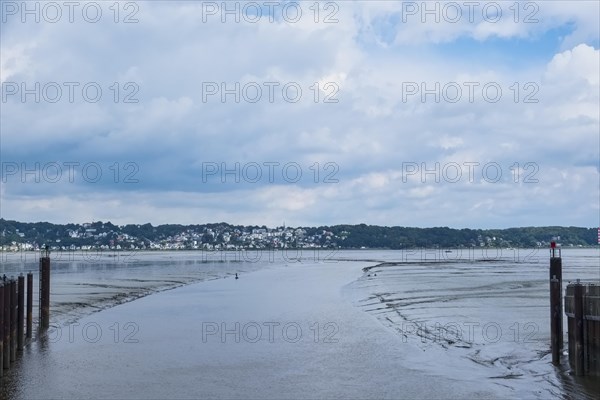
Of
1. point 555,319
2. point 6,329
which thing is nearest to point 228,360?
point 6,329

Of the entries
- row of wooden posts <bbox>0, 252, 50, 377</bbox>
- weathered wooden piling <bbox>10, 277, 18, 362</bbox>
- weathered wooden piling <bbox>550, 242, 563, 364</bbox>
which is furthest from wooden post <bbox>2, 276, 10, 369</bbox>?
weathered wooden piling <bbox>550, 242, 563, 364</bbox>

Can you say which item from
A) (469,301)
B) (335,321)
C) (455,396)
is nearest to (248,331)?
(335,321)

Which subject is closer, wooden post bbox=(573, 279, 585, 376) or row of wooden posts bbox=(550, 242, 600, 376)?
row of wooden posts bbox=(550, 242, 600, 376)

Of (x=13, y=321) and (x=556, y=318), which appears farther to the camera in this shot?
(x=13, y=321)

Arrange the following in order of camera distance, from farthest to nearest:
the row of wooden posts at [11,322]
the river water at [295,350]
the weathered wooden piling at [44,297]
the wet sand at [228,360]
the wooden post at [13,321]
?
the weathered wooden piling at [44,297], the wooden post at [13,321], the row of wooden posts at [11,322], the river water at [295,350], the wet sand at [228,360]

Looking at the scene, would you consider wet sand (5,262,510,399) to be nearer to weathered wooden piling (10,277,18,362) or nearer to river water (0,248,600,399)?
river water (0,248,600,399)

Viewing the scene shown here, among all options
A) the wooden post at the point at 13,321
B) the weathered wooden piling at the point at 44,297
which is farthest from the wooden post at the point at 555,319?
the weathered wooden piling at the point at 44,297

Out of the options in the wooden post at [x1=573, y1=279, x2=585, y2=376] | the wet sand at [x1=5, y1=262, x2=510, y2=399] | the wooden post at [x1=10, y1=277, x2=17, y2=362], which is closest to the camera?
the wet sand at [x1=5, y1=262, x2=510, y2=399]

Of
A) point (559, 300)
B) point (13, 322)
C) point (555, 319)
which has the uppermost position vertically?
point (559, 300)

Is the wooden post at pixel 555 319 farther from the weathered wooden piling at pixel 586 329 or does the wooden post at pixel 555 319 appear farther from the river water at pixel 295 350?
the weathered wooden piling at pixel 586 329

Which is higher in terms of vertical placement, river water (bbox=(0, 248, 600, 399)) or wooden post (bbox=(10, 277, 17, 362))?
wooden post (bbox=(10, 277, 17, 362))

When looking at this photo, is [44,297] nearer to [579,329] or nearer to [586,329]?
[579,329]

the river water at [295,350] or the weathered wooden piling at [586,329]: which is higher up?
the weathered wooden piling at [586,329]

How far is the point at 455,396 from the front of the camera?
1513 centimetres
